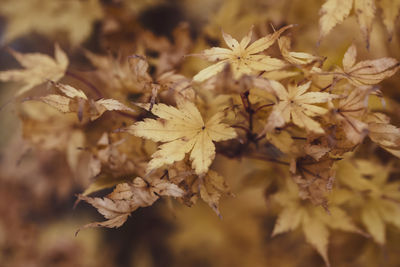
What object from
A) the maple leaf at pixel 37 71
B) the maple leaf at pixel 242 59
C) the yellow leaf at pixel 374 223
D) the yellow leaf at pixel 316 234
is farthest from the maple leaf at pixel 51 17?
the yellow leaf at pixel 374 223

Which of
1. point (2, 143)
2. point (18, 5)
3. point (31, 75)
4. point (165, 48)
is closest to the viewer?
point (31, 75)

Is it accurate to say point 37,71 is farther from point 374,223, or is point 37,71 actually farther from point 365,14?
point 374,223

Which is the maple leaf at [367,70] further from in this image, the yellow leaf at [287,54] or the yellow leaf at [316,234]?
the yellow leaf at [316,234]

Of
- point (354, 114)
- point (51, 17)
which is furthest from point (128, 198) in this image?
point (51, 17)

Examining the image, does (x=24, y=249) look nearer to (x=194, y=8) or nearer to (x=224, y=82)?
(x=194, y=8)

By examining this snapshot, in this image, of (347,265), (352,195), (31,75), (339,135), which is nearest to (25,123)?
(31,75)
